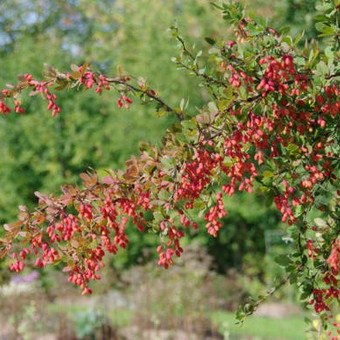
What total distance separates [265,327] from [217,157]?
784cm

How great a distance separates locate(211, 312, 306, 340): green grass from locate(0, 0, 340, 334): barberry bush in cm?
549

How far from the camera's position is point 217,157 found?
8.16ft

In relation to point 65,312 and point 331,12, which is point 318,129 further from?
point 65,312

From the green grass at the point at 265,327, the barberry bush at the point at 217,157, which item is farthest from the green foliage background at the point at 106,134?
the barberry bush at the point at 217,157

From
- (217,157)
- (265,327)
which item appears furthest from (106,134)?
(217,157)

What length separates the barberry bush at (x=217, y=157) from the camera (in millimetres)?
2463

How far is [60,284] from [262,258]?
627 cm

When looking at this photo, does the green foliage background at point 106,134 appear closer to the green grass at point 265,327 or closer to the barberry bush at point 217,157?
the green grass at point 265,327

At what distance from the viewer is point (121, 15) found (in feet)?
60.2

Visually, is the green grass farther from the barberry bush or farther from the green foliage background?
the barberry bush

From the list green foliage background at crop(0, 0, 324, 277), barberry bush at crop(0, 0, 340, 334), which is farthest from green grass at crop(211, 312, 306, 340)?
barberry bush at crop(0, 0, 340, 334)

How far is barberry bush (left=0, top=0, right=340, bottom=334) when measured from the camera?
2463 mm

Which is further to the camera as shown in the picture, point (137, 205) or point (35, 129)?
point (35, 129)

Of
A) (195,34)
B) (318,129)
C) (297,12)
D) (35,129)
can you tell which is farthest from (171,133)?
(195,34)
